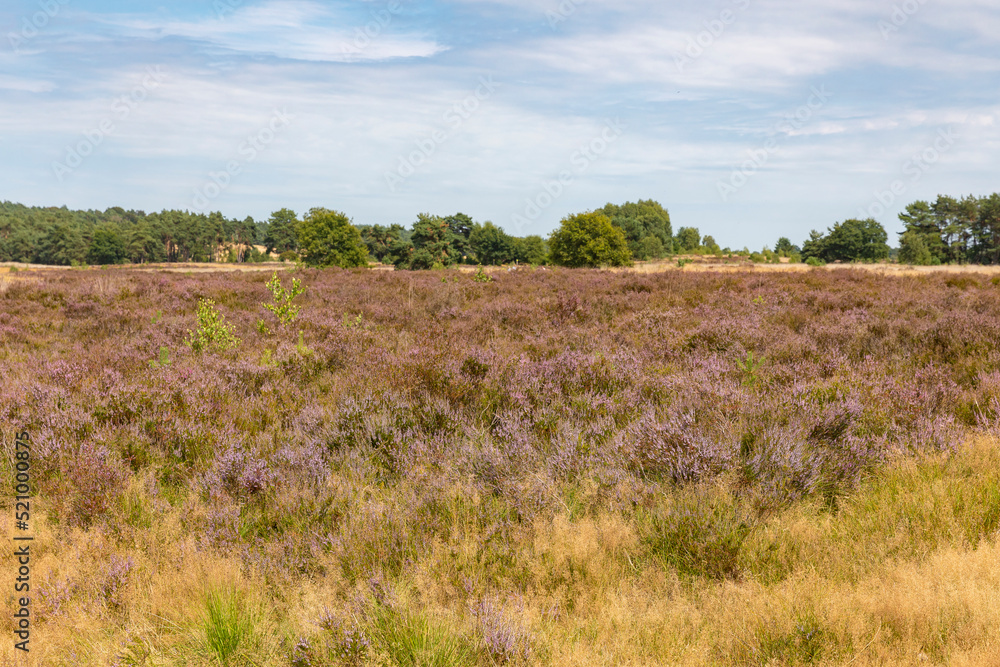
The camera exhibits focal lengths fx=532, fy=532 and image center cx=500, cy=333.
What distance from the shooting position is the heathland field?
7.86 ft

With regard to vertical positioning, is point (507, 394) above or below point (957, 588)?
above

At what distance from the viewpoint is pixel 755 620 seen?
2.42m

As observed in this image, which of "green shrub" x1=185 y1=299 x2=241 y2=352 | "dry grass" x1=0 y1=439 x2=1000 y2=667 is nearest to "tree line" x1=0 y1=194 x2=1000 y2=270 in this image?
"green shrub" x1=185 y1=299 x2=241 y2=352

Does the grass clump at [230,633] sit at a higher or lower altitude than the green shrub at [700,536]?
lower

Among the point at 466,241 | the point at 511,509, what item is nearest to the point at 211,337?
the point at 511,509

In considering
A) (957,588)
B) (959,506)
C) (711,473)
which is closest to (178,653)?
(711,473)

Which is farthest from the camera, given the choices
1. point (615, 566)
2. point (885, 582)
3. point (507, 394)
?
point (507, 394)

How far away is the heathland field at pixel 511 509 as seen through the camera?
2395mm

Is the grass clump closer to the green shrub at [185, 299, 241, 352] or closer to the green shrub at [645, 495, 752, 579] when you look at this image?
the green shrub at [645, 495, 752, 579]

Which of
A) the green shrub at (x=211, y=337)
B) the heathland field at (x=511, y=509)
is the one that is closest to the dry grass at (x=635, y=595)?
the heathland field at (x=511, y=509)

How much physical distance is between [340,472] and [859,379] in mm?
4989

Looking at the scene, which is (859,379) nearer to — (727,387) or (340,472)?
(727,387)

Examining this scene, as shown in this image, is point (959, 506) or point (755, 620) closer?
point (755, 620)

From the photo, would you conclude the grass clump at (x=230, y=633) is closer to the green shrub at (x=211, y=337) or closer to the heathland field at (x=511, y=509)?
the heathland field at (x=511, y=509)
